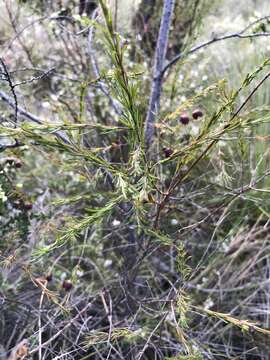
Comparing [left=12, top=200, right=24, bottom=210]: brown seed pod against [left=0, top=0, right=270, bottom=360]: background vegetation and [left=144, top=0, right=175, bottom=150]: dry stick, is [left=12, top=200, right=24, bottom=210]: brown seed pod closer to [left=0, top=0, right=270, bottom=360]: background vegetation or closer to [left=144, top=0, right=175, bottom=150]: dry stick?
[left=0, top=0, right=270, bottom=360]: background vegetation

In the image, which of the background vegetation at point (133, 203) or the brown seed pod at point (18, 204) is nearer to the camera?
the background vegetation at point (133, 203)

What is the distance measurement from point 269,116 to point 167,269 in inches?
35.4

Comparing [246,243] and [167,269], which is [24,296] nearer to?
[167,269]

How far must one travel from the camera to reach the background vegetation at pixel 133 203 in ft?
3.07

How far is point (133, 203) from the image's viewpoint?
3.22 ft

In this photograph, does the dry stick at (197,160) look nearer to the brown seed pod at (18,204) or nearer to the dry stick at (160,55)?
the dry stick at (160,55)

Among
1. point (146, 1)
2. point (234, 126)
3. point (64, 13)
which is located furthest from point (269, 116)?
point (146, 1)

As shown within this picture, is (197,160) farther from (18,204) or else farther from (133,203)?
(18,204)

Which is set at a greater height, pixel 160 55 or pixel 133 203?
pixel 160 55

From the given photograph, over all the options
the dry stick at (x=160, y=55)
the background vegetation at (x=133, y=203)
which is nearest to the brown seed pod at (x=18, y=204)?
the background vegetation at (x=133, y=203)

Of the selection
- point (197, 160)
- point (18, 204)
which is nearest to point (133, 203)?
point (197, 160)

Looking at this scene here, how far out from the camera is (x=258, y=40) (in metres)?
2.33

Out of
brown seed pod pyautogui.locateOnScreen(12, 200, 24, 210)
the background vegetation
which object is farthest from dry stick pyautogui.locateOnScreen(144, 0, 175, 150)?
brown seed pod pyautogui.locateOnScreen(12, 200, 24, 210)

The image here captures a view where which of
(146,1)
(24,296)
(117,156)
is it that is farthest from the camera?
(146,1)
